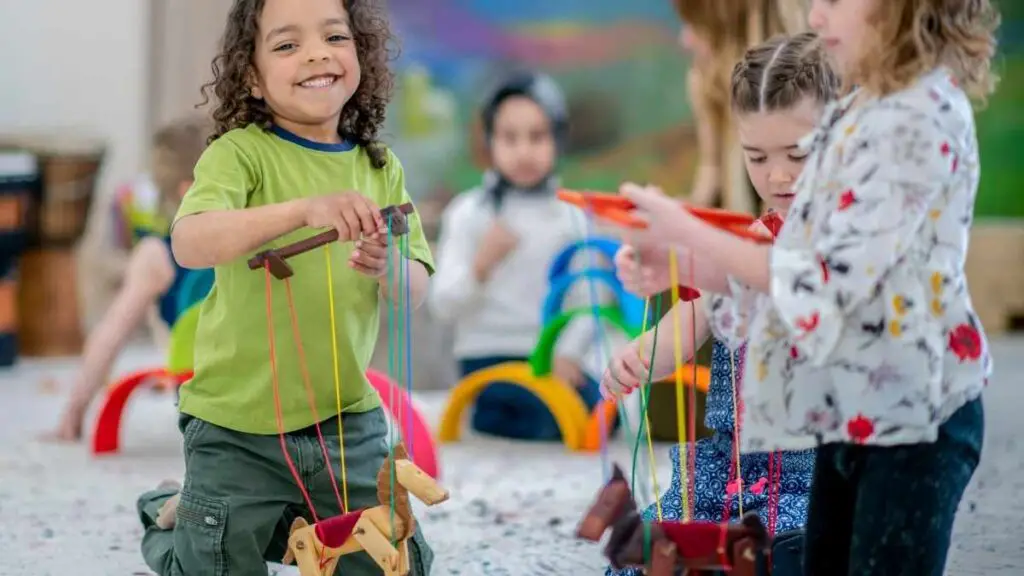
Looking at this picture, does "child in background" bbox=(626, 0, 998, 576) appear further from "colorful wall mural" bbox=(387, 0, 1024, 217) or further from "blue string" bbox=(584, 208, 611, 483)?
"colorful wall mural" bbox=(387, 0, 1024, 217)

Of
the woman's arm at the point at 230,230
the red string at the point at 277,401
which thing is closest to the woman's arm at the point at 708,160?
the red string at the point at 277,401

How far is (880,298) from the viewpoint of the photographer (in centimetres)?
104

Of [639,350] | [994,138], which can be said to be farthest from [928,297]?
[994,138]

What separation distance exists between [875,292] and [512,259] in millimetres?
1963

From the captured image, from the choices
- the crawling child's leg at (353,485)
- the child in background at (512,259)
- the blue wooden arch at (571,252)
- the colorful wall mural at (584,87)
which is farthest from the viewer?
the colorful wall mural at (584,87)

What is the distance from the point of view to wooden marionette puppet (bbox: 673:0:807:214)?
244cm

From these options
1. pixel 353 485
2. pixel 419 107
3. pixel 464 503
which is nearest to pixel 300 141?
pixel 353 485

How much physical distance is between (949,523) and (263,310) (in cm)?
72

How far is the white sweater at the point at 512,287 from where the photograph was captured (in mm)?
2943

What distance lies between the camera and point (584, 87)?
519 centimetres

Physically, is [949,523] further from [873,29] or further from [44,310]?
[44,310]

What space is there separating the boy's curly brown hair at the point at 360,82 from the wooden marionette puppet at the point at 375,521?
20cm

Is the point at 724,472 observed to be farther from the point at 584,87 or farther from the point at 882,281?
the point at 584,87

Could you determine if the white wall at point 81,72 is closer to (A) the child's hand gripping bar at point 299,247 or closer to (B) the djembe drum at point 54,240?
(B) the djembe drum at point 54,240
